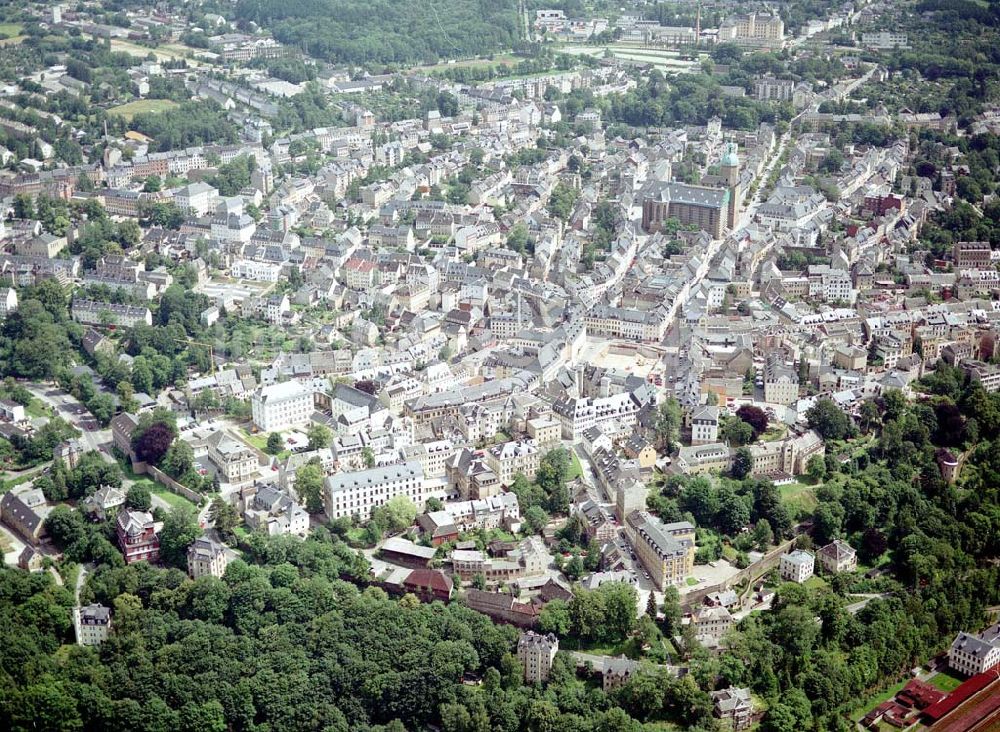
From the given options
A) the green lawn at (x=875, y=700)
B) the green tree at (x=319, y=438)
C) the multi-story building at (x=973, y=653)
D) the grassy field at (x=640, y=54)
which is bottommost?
the green lawn at (x=875, y=700)

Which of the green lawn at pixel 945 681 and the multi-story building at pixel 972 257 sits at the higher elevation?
the multi-story building at pixel 972 257

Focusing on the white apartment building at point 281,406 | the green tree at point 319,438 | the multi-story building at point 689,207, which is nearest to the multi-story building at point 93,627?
the green tree at point 319,438

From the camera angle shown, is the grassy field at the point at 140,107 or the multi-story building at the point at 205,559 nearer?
the multi-story building at the point at 205,559

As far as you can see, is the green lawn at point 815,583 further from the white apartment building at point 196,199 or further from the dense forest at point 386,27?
the dense forest at point 386,27

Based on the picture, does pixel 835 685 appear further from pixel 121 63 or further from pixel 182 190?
pixel 121 63

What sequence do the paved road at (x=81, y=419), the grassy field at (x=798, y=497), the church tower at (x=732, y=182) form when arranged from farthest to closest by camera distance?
the church tower at (x=732, y=182)
the paved road at (x=81, y=419)
the grassy field at (x=798, y=497)

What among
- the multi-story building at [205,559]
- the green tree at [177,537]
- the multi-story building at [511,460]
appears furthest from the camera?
the multi-story building at [511,460]
